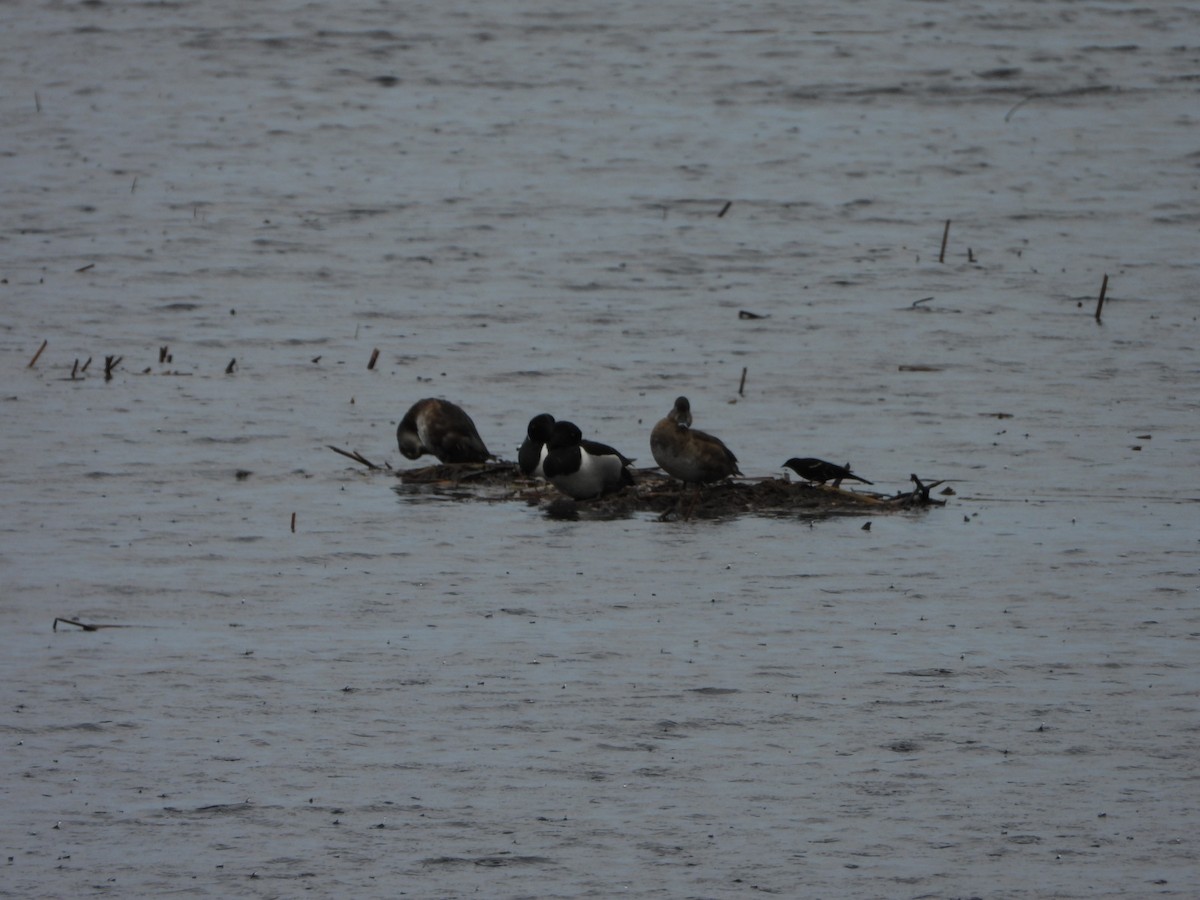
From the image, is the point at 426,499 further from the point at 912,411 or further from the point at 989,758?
the point at 989,758

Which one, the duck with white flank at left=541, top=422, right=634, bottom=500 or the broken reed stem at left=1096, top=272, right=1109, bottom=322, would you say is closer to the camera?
the duck with white flank at left=541, top=422, right=634, bottom=500

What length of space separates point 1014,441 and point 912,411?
1215mm

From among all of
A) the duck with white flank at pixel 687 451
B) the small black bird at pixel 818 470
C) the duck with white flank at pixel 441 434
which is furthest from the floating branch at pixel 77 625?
the small black bird at pixel 818 470

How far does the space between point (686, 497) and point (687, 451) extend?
1.44ft

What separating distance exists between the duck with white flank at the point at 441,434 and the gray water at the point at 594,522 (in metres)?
0.50

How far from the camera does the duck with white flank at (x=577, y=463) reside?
12141 millimetres

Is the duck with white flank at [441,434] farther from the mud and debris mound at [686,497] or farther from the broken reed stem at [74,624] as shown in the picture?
the broken reed stem at [74,624]

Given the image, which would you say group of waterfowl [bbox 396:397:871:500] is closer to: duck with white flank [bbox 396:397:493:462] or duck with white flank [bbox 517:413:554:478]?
duck with white flank [bbox 517:413:554:478]

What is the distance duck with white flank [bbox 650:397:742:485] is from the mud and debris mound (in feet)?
0.61

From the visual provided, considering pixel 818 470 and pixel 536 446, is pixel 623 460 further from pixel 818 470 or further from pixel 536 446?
pixel 818 470

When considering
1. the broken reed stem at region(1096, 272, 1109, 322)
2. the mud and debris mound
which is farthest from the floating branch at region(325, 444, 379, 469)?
the broken reed stem at region(1096, 272, 1109, 322)

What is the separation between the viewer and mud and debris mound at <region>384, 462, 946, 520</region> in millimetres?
12055

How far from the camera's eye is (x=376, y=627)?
9594 millimetres

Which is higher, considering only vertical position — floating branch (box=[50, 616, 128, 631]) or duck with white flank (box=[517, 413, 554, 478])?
duck with white flank (box=[517, 413, 554, 478])
